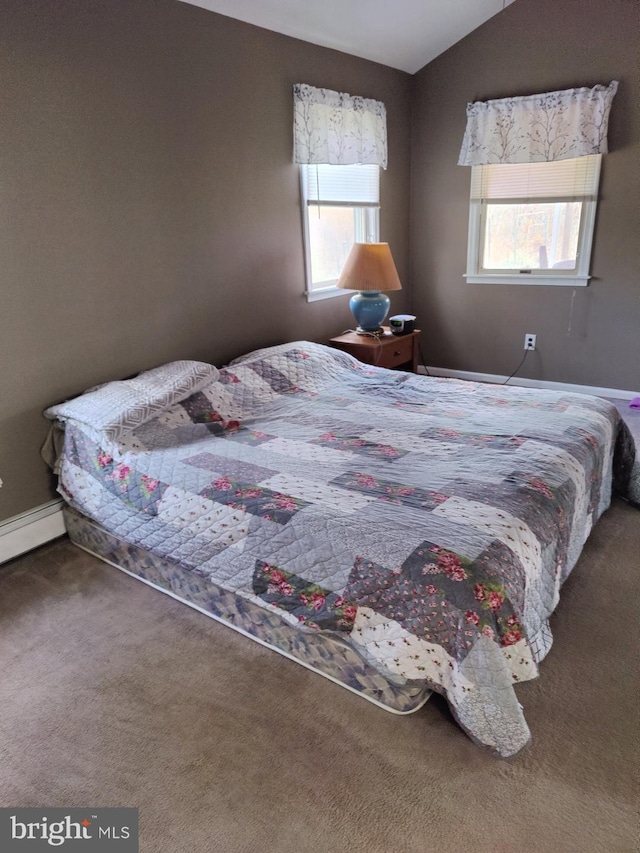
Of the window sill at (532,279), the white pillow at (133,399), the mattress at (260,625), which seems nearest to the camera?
the mattress at (260,625)

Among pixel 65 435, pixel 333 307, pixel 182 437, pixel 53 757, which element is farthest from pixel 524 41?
pixel 53 757

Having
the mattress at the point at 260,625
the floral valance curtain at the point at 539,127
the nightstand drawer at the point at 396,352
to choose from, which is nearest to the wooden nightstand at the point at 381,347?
the nightstand drawer at the point at 396,352

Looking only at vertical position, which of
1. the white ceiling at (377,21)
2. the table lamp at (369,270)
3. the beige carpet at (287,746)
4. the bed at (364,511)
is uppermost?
the white ceiling at (377,21)

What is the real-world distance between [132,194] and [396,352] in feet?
6.20

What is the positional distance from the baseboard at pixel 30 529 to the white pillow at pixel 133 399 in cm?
44

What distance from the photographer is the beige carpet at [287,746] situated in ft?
4.52

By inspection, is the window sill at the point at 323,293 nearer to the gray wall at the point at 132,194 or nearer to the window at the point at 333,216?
the window at the point at 333,216

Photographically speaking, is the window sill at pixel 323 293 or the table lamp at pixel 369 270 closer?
the table lamp at pixel 369 270

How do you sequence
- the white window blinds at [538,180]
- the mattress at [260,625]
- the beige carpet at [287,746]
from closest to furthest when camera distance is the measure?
the beige carpet at [287,746] → the mattress at [260,625] → the white window blinds at [538,180]

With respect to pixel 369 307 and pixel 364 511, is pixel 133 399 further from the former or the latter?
pixel 369 307

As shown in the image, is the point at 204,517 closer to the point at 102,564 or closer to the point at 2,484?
the point at 102,564

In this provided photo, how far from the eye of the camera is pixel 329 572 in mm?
1679

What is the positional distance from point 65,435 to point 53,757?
1.29 metres

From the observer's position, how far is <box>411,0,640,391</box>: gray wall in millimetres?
3590
